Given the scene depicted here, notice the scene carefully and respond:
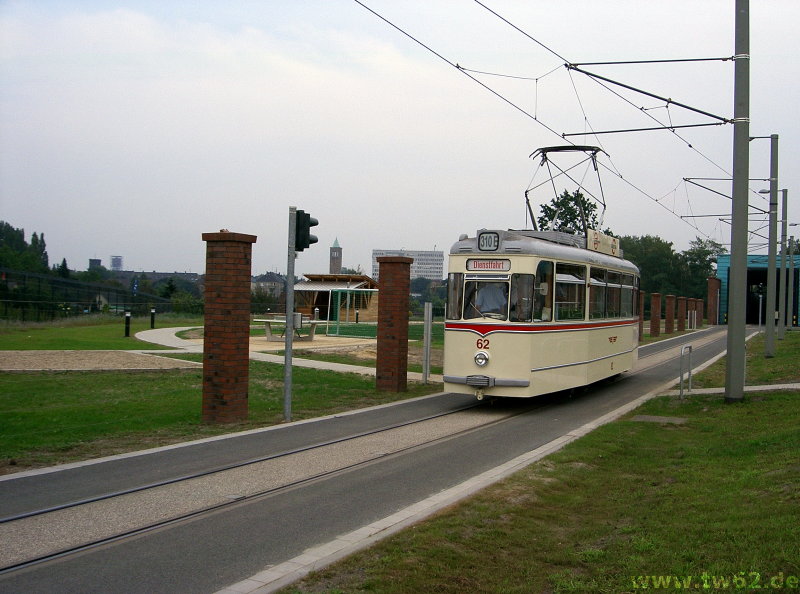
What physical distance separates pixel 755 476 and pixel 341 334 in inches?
1202

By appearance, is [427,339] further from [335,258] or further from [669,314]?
[335,258]

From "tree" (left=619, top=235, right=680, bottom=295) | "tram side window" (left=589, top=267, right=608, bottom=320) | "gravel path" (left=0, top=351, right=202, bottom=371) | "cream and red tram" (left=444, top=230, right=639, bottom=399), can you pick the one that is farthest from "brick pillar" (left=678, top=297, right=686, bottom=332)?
"cream and red tram" (left=444, top=230, right=639, bottom=399)

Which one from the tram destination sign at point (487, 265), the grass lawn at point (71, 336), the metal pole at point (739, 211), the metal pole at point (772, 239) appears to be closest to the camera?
the tram destination sign at point (487, 265)

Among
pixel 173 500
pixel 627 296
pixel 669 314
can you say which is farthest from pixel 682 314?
pixel 173 500

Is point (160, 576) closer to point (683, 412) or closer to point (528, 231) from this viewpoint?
point (683, 412)

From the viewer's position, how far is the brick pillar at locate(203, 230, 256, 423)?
13023mm

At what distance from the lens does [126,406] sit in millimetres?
14234

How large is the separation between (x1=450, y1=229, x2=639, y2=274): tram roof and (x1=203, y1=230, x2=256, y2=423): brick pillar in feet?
14.4

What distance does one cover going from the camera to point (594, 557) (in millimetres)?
6086

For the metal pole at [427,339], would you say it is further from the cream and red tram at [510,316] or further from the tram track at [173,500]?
the tram track at [173,500]

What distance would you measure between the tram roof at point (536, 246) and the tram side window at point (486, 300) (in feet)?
1.89

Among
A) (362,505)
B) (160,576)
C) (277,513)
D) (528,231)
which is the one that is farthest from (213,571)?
(528,231)

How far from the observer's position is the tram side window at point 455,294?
1533 cm

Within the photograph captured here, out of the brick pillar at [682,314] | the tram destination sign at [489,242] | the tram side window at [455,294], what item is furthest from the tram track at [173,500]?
the brick pillar at [682,314]
